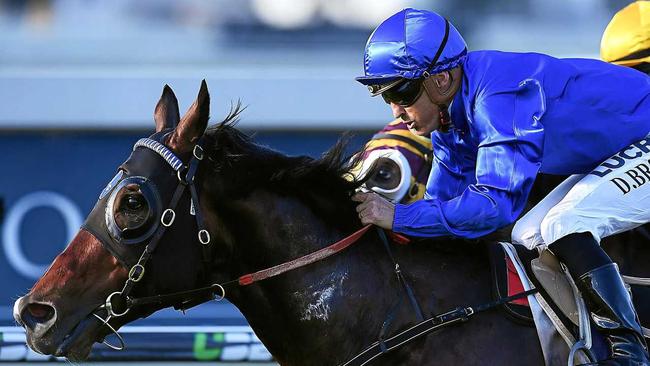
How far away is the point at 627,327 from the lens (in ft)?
10.3

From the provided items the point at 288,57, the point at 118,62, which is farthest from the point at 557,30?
the point at 118,62

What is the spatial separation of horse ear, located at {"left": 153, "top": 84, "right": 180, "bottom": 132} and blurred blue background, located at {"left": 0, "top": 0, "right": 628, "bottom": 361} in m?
3.28

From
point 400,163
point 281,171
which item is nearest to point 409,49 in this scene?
point 281,171

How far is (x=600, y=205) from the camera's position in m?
3.33

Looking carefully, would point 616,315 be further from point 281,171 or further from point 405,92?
point 281,171

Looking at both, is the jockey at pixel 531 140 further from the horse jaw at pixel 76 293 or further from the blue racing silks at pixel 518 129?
the horse jaw at pixel 76 293

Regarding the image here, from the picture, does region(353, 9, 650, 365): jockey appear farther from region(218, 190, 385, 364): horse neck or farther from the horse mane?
region(218, 190, 385, 364): horse neck

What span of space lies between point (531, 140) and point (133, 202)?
3.78 ft

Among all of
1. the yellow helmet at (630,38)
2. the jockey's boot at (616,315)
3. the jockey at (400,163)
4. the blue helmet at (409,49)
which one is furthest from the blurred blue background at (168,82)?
the jockey's boot at (616,315)

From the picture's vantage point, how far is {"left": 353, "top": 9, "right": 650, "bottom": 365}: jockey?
3.19 metres

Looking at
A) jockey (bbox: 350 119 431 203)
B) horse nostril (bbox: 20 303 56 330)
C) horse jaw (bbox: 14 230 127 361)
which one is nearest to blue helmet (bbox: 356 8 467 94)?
horse jaw (bbox: 14 230 127 361)

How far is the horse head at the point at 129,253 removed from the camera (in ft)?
10.5

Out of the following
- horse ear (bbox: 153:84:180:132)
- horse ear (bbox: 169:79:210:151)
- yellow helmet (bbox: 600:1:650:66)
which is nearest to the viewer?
horse ear (bbox: 169:79:210:151)

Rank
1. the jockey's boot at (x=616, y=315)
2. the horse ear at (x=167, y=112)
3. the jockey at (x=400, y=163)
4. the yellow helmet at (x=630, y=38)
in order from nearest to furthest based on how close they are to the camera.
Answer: the jockey's boot at (x=616, y=315), the horse ear at (x=167, y=112), the yellow helmet at (x=630, y=38), the jockey at (x=400, y=163)
